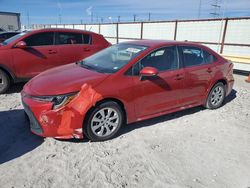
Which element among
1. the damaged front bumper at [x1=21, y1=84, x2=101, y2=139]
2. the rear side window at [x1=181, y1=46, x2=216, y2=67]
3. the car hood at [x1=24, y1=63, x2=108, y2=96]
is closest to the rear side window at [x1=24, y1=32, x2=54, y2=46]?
the car hood at [x1=24, y1=63, x2=108, y2=96]

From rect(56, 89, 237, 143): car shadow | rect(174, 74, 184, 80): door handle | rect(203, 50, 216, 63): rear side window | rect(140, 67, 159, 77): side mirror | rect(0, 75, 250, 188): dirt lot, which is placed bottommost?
rect(0, 75, 250, 188): dirt lot

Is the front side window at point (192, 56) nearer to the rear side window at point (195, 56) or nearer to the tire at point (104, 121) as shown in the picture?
the rear side window at point (195, 56)

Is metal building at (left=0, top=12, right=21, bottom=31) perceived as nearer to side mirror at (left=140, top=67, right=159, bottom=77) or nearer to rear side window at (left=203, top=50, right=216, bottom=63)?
rear side window at (left=203, top=50, right=216, bottom=63)

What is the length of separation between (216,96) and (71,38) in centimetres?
438

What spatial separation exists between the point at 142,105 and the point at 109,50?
145 centimetres

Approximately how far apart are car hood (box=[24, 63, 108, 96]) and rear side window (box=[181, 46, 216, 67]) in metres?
1.78

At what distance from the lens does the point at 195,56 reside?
180 inches

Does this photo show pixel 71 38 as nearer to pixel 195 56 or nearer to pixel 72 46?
pixel 72 46

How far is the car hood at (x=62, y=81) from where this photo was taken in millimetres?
3248

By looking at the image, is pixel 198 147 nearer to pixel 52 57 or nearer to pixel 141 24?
pixel 52 57

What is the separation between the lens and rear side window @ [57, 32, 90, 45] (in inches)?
256

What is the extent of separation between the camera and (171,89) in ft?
13.4

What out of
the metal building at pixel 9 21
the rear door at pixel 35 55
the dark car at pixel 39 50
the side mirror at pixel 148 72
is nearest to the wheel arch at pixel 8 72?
the dark car at pixel 39 50

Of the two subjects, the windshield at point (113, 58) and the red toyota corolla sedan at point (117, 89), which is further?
the windshield at point (113, 58)
